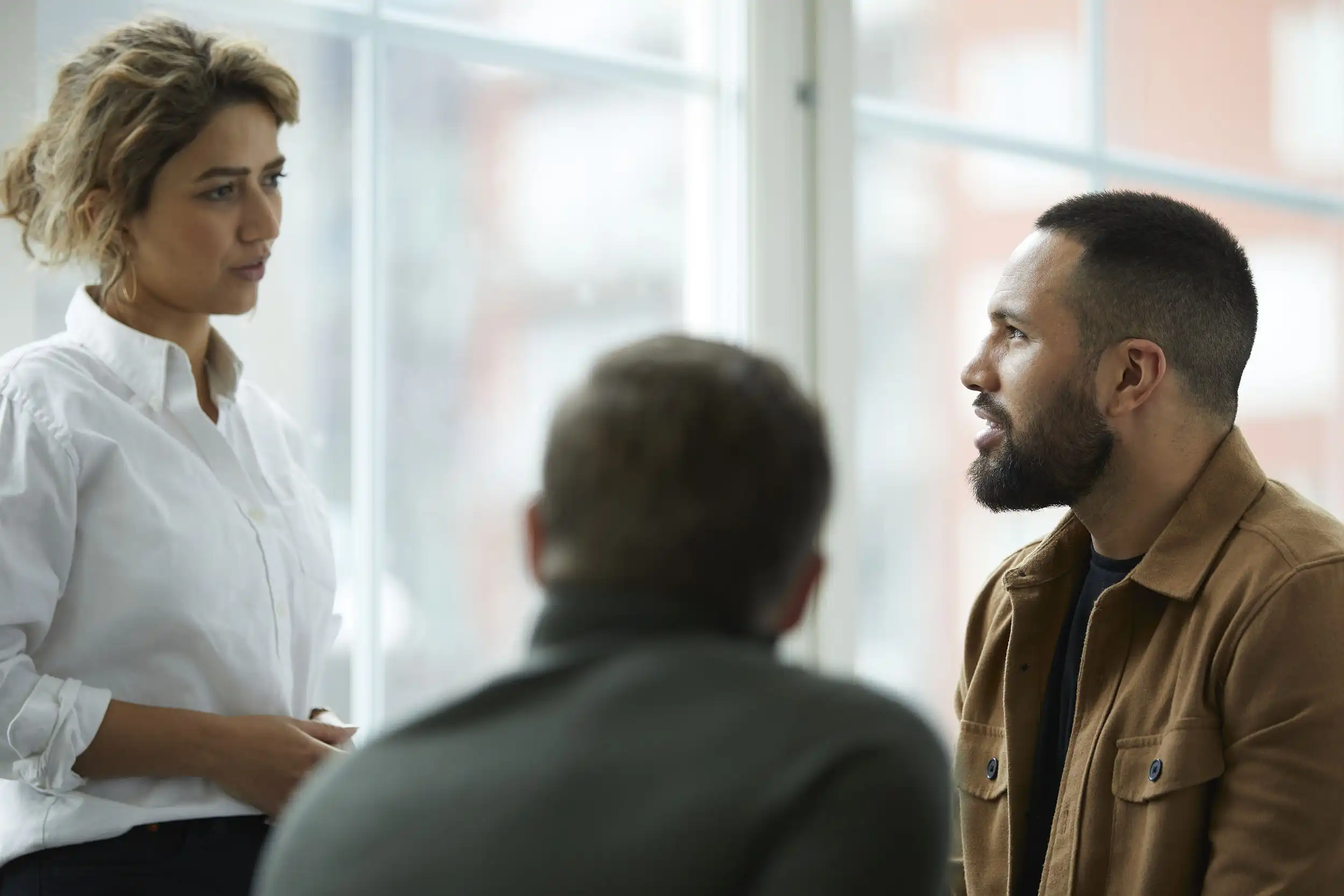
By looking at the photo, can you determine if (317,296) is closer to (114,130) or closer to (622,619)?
(114,130)

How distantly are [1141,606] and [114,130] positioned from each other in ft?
4.71

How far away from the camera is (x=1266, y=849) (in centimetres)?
162

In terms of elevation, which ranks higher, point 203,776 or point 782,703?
point 782,703

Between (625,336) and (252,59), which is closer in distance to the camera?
(252,59)

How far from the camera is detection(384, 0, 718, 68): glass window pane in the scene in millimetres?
3221

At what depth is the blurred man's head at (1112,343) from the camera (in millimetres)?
1904

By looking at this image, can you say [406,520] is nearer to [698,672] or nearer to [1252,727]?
[1252,727]

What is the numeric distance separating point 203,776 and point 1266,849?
48.4 inches

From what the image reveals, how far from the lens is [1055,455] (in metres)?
1.91

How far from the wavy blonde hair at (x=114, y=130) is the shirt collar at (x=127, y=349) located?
50 millimetres

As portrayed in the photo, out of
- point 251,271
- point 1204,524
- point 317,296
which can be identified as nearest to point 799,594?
point 1204,524

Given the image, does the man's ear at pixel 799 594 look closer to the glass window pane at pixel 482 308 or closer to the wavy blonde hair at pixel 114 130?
the wavy blonde hair at pixel 114 130

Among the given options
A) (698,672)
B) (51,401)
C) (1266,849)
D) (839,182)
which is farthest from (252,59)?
(839,182)

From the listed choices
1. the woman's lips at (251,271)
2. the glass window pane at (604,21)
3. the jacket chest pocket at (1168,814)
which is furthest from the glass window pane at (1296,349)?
the woman's lips at (251,271)
